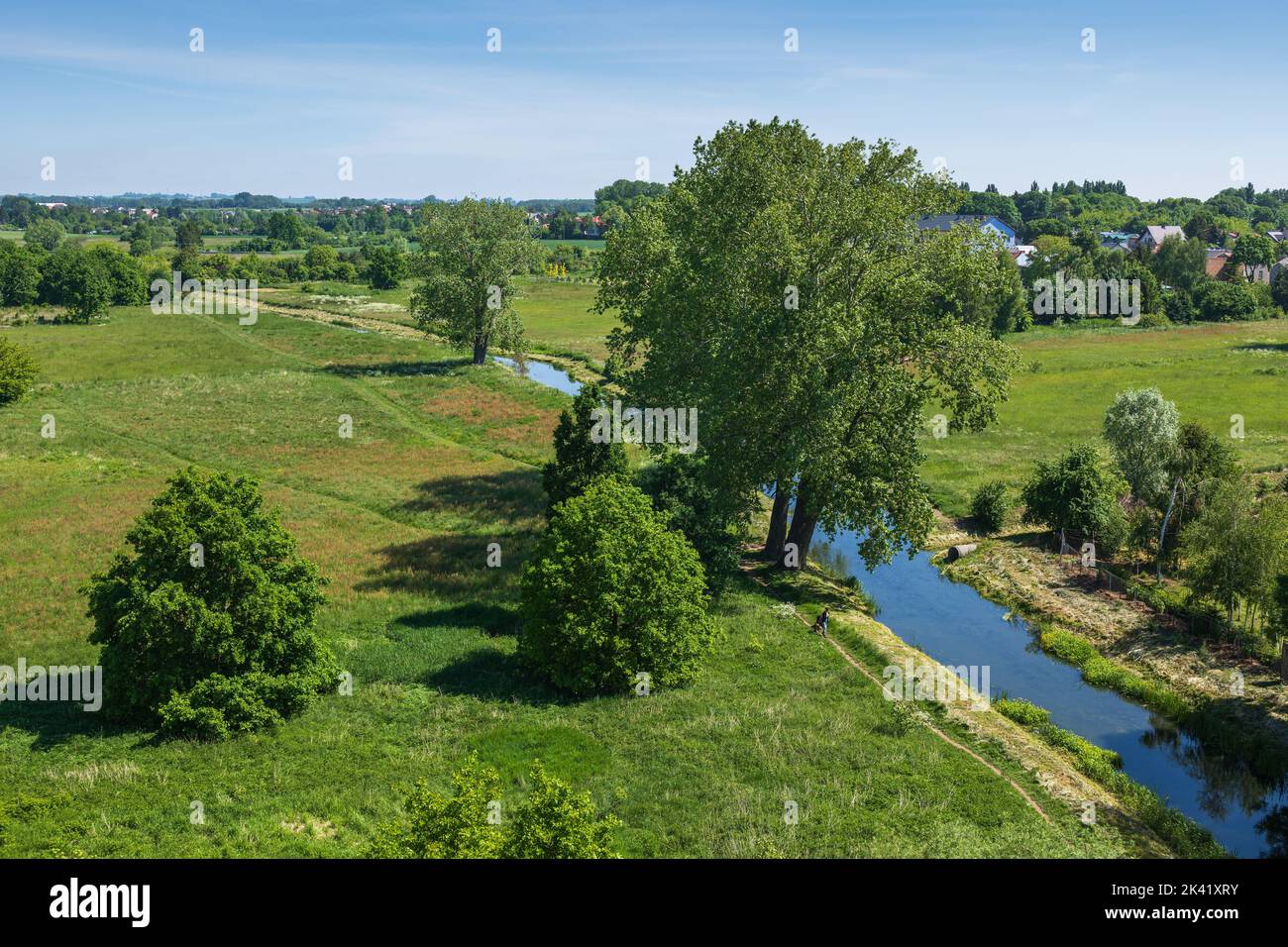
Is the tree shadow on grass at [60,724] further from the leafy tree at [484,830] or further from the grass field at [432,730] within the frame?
the leafy tree at [484,830]

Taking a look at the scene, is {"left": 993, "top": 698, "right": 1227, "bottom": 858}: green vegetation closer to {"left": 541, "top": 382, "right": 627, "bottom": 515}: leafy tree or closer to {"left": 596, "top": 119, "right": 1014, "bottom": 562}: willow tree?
{"left": 596, "top": 119, "right": 1014, "bottom": 562}: willow tree

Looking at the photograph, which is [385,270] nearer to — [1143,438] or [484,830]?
[1143,438]

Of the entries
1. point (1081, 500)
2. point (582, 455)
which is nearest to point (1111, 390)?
point (1081, 500)

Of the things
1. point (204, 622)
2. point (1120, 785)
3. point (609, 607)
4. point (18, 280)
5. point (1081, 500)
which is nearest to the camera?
point (1120, 785)

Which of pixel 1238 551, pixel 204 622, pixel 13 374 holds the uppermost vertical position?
pixel 13 374

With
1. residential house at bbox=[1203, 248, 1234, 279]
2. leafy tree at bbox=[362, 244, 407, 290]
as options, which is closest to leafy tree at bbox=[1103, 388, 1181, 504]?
residential house at bbox=[1203, 248, 1234, 279]
